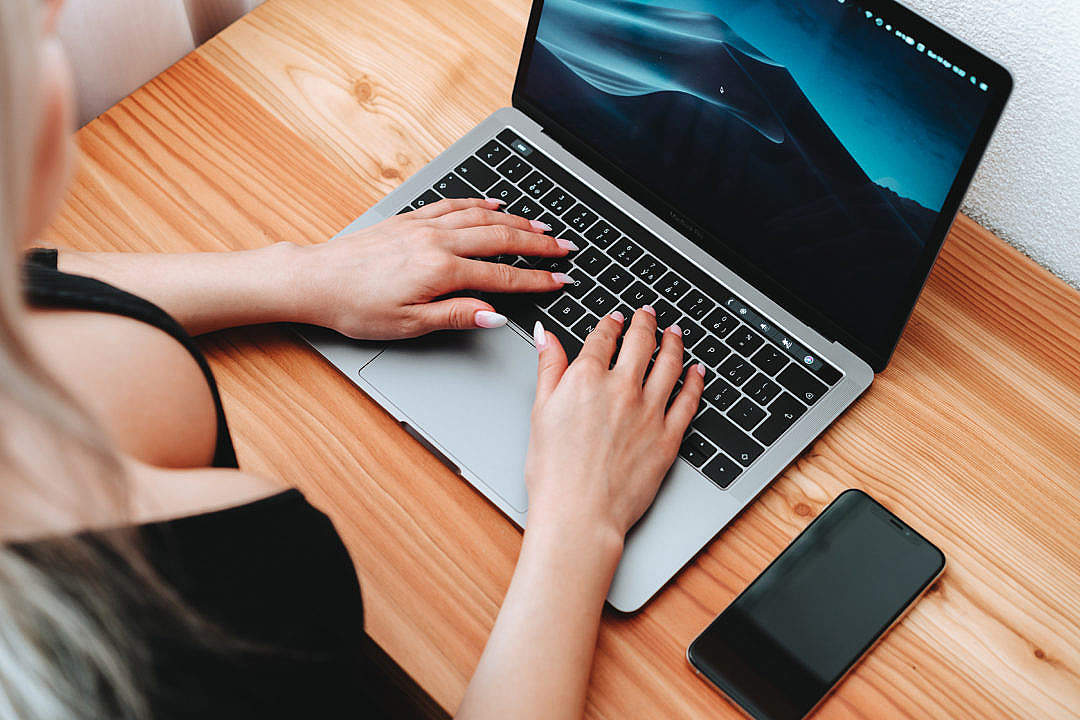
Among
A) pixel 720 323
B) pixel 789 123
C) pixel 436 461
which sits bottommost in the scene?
pixel 436 461

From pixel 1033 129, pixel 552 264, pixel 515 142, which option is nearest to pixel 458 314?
pixel 552 264

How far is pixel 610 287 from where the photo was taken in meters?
0.78

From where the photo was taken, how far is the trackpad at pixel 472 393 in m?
0.70

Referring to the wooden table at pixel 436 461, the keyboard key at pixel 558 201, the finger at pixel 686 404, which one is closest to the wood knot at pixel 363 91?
the wooden table at pixel 436 461

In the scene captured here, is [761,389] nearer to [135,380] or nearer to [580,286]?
[580,286]

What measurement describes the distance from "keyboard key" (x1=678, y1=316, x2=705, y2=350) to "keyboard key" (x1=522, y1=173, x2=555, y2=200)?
0.57 feet

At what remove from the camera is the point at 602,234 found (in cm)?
80

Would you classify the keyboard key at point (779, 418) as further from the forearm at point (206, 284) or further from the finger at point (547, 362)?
the forearm at point (206, 284)

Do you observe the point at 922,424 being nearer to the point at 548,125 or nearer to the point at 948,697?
the point at 948,697

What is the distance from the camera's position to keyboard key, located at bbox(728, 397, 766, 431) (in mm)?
713

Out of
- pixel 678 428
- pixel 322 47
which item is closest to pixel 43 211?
pixel 678 428

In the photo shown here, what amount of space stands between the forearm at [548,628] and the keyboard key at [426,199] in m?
0.33

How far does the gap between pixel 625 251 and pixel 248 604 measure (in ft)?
1.41

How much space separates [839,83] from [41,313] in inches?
21.5
